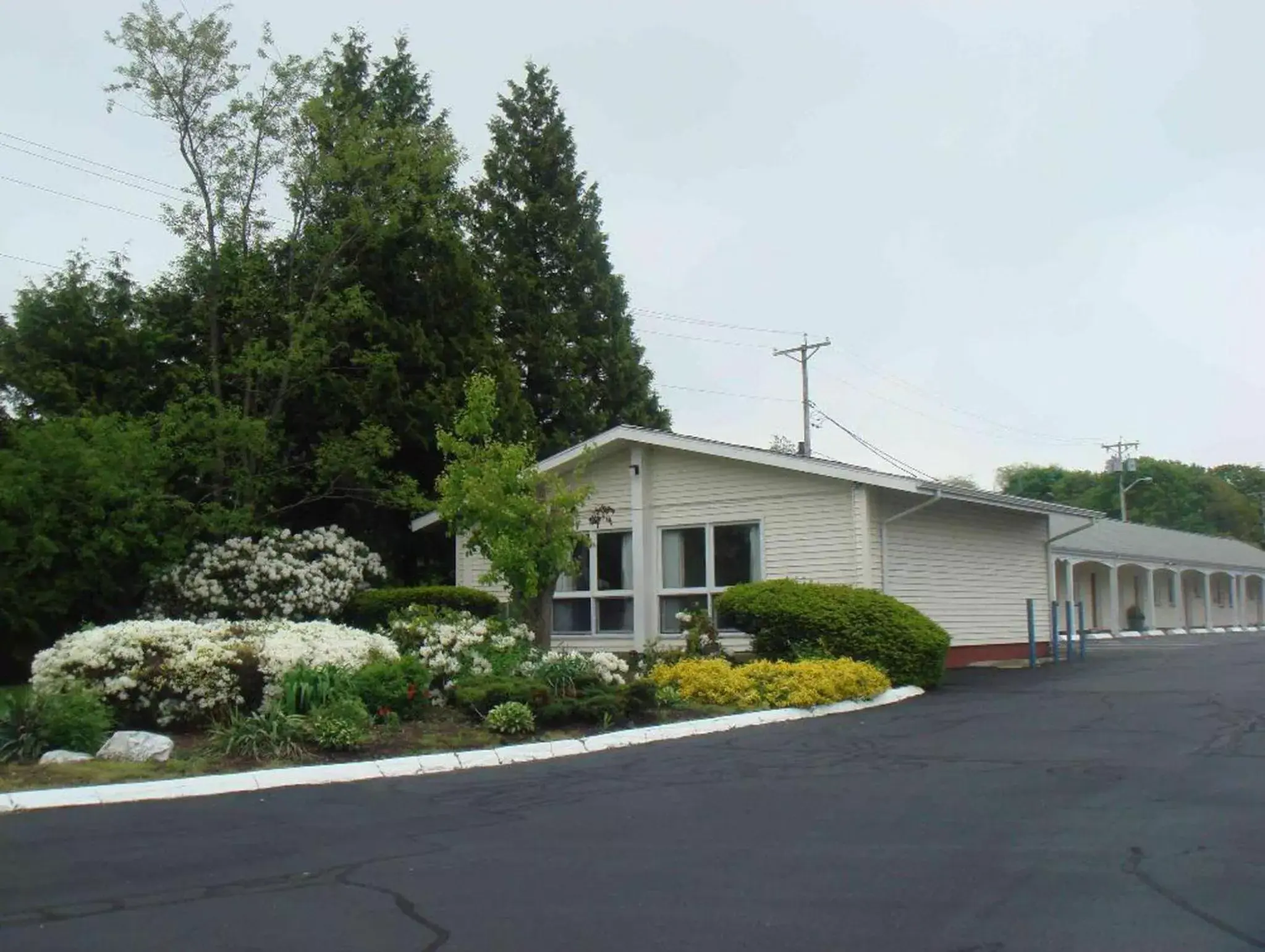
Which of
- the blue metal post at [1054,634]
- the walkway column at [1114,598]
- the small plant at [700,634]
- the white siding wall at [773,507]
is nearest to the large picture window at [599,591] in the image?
the white siding wall at [773,507]

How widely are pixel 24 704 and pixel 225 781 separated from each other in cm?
291

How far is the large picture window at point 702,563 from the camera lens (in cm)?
2220

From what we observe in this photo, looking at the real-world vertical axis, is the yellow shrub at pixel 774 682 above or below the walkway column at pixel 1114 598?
below

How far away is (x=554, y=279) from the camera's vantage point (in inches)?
1758

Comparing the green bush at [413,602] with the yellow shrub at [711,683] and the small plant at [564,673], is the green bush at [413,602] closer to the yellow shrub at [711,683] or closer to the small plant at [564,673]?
the yellow shrub at [711,683]

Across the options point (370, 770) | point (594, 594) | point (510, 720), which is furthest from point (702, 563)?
point (370, 770)

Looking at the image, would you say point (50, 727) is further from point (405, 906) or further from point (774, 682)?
point (774, 682)

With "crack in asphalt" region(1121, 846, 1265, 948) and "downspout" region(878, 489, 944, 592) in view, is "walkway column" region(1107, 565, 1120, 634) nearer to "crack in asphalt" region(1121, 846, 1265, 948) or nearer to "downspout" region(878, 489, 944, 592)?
"downspout" region(878, 489, 944, 592)

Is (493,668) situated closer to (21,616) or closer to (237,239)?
(21,616)

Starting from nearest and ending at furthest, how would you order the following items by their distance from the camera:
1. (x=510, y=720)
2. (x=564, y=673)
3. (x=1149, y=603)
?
(x=510, y=720), (x=564, y=673), (x=1149, y=603)

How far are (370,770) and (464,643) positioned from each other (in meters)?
5.38

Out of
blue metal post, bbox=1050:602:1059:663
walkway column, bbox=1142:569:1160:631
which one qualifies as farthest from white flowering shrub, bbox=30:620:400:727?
walkway column, bbox=1142:569:1160:631

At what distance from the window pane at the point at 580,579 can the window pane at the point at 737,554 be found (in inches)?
107

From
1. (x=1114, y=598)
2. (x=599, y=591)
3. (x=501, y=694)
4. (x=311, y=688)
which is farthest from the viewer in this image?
(x=1114, y=598)
